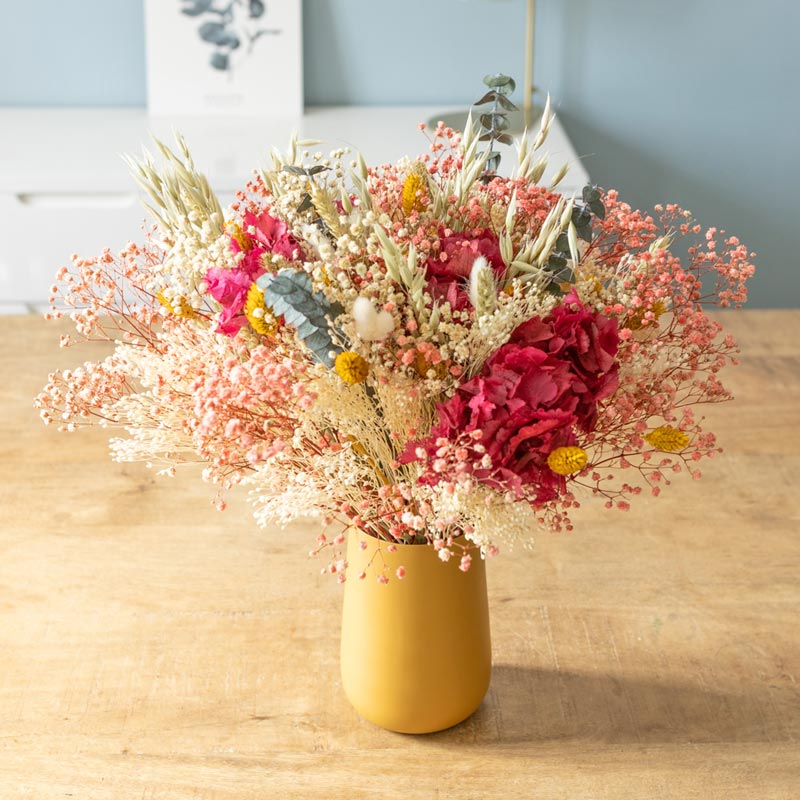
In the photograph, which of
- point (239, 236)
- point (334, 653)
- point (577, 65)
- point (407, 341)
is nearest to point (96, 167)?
point (577, 65)

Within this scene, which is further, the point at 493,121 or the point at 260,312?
the point at 493,121

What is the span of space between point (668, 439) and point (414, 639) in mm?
287

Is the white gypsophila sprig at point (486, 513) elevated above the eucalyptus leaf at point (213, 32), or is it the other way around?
the white gypsophila sprig at point (486, 513)

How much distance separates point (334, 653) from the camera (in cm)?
108

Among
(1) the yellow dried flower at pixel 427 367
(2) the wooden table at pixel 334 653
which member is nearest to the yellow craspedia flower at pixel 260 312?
(1) the yellow dried flower at pixel 427 367

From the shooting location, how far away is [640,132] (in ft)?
9.55

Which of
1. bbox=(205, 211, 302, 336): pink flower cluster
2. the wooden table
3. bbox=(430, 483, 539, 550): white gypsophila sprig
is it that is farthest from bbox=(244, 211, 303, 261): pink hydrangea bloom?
the wooden table

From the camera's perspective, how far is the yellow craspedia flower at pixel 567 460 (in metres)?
0.72

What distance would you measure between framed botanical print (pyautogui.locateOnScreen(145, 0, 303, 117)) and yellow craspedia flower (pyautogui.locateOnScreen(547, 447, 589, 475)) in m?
2.20

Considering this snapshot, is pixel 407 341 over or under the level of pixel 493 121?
under

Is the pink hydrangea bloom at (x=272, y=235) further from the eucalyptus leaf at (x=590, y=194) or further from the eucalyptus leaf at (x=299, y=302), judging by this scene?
the eucalyptus leaf at (x=590, y=194)

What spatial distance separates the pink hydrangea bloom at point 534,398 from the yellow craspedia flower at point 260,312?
13cm

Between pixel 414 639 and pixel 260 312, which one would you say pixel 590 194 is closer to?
pixel 260 312

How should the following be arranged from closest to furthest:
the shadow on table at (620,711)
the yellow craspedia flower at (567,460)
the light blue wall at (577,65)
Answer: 1. the yellow craspedia flower at (567,460)
2. the shadow on table at (620,711)
3. the light blue wall at (577,65)
